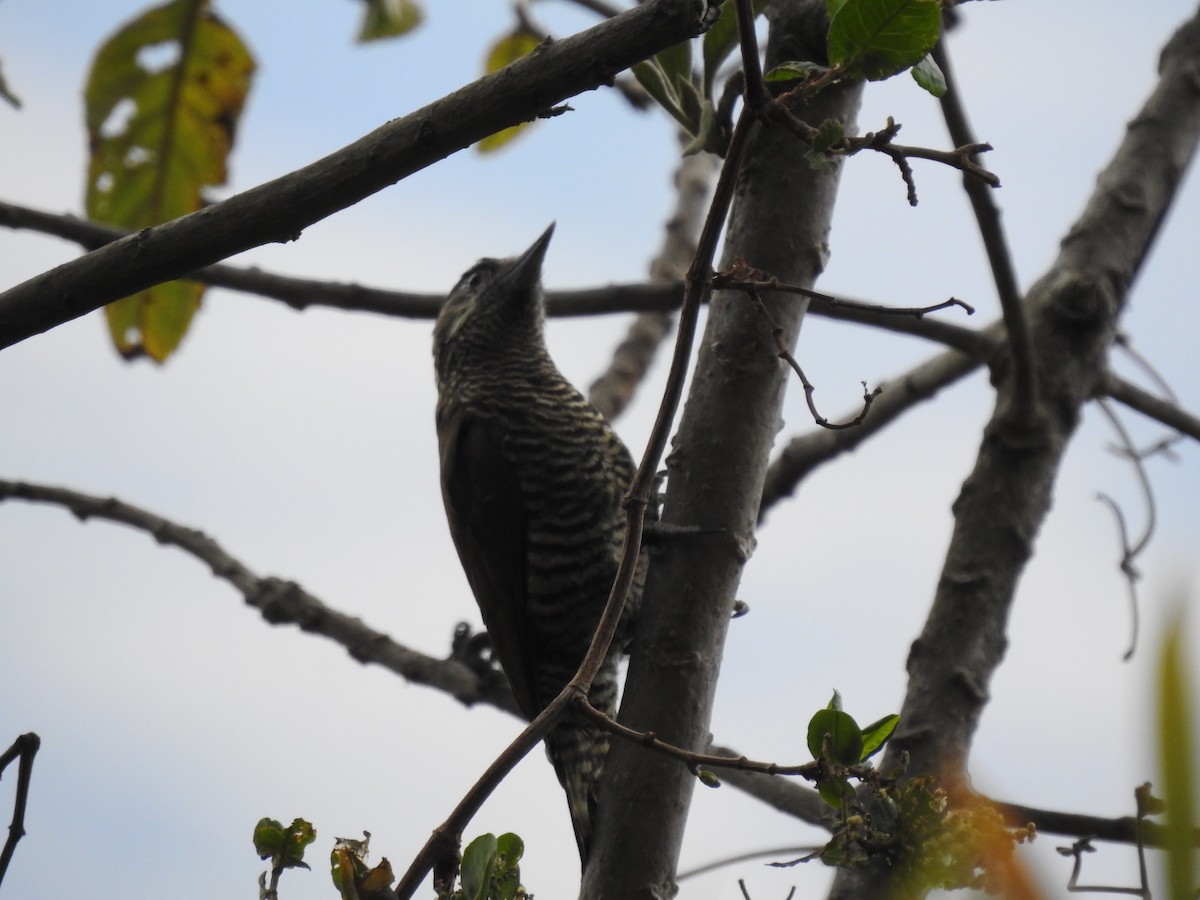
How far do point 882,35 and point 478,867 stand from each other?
1.04m

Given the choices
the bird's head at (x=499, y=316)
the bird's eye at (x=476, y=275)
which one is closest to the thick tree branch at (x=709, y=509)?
the bird's head at (x=499, y=316)

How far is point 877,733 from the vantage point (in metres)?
1.57

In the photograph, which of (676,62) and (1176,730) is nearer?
(1176,730)

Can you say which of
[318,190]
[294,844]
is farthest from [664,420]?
[294,844]

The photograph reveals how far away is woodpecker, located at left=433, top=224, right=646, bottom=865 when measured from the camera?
130 inches

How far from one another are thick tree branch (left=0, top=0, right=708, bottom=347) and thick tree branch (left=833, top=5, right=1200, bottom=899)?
136cm

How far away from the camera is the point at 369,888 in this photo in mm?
1169

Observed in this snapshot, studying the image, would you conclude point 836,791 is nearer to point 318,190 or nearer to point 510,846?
point 510,846

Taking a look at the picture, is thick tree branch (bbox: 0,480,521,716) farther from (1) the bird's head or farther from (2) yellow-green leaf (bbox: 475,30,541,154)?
(2) yellow-green leaf (bbox: 475,30,541,154)

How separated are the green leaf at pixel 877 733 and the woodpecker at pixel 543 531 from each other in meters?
1.56

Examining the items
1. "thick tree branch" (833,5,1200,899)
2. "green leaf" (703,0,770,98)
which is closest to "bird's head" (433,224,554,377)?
"thick tree branch" (833,5,1200,899)

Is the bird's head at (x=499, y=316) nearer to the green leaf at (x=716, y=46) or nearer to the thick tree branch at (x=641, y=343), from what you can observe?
the thick tree branch at (x=641, y=343)

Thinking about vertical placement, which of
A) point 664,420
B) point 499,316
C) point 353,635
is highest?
point 499,316

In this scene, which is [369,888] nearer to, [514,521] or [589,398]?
[514,521]
